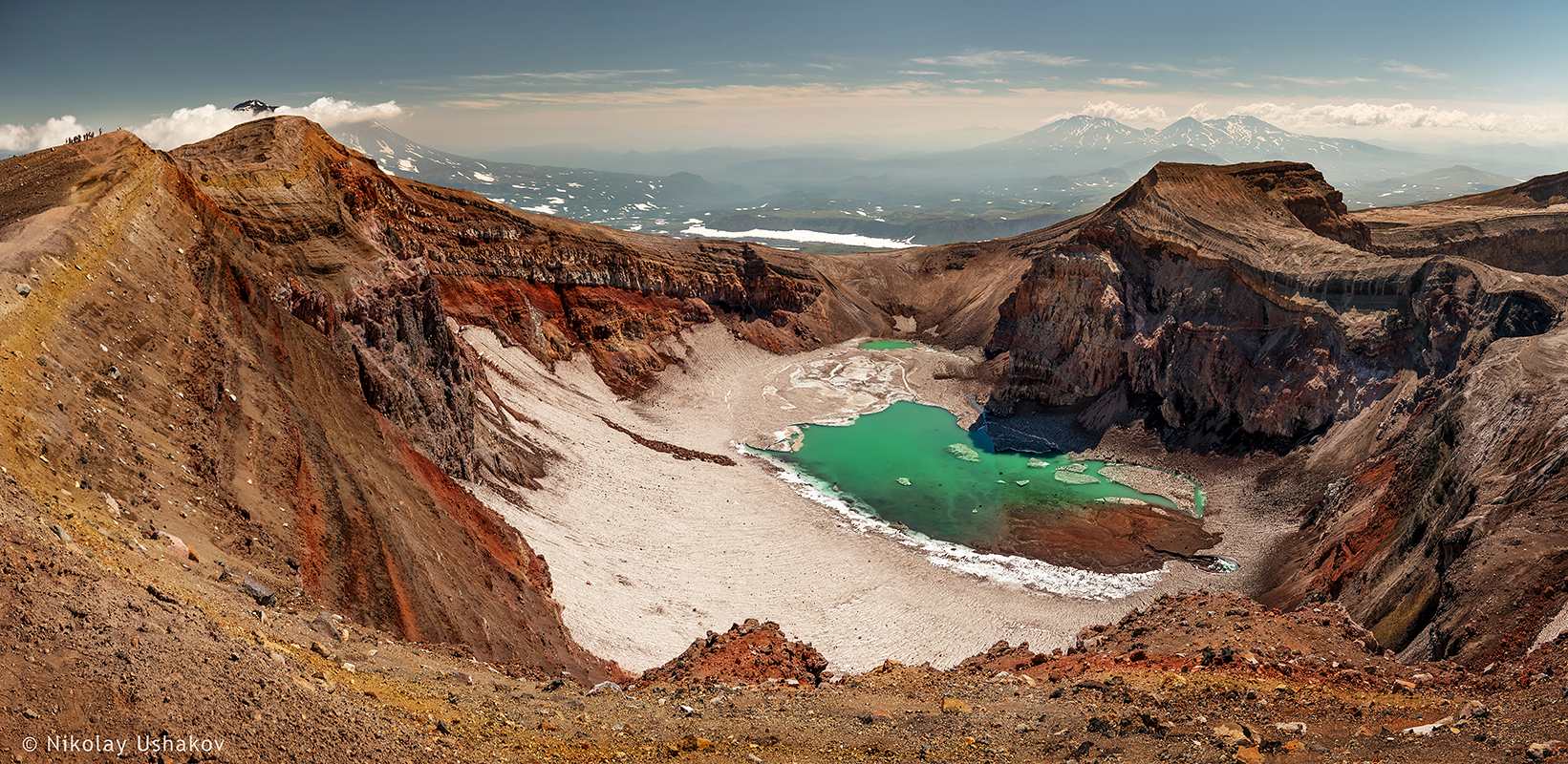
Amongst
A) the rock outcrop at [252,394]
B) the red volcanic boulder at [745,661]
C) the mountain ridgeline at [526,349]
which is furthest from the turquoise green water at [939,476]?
the rock outcrop at [252,394]

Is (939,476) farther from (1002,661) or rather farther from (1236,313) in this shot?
(1002,661)

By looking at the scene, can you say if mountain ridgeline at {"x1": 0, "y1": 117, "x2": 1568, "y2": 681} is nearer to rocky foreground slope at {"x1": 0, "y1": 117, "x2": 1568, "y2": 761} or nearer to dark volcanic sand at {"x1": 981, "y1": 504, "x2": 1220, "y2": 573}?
rocky foreground slope at {"x1": 0, "y1": 117, "x2": 1568, "y2": 761}

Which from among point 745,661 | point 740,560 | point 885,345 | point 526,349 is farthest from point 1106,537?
point 885,345

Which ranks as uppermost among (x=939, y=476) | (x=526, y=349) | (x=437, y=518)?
(x=526, y=349)

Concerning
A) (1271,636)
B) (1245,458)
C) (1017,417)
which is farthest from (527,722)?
(1017,417)

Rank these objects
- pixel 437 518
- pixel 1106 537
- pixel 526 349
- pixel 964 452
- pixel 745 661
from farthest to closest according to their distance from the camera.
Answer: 1. pixel 964 452
2. pixel 526 349
3. pixel 1106 537
4. pixel 437 518
5. pixel 745 661

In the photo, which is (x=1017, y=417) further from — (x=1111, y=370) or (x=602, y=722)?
(x=602, y=722)

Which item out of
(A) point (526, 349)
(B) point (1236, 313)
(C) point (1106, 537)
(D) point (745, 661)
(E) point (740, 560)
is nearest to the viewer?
(D) point (745, 661)

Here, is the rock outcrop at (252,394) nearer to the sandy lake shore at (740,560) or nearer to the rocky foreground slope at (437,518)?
the rocky foreground slope at (437,518)
